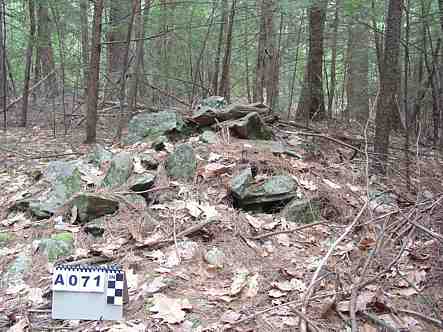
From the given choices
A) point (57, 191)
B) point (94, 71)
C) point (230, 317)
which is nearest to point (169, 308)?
point (230, 317)

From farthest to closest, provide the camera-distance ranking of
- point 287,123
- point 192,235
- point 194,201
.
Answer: point 287,123, point 194,201, point 192,235

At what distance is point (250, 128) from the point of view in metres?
5.42

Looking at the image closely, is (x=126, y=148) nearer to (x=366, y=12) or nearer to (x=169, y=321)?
(x=169, y=321)

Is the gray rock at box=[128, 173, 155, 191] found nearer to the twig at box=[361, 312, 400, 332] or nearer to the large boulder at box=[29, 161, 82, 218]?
the large boulder at box=[29, 161, 82, 218]

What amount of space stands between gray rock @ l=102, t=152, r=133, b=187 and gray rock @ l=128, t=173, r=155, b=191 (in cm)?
9

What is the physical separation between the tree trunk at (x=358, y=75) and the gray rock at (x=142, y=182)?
5.82 m

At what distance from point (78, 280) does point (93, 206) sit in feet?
3.92

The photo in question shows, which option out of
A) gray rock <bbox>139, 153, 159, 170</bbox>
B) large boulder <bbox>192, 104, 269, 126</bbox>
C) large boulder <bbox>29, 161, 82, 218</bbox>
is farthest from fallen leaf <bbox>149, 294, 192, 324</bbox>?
large boulder <bbox>192, 104, 269, 126</bbox>

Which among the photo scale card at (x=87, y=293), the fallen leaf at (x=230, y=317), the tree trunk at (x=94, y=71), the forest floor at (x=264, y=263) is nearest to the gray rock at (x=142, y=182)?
the forest floor at (x=264, y=263)

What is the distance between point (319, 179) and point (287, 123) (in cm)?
193

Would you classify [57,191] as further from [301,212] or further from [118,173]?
[301,212]

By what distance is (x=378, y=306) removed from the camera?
2.74 metres

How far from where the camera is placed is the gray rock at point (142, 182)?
4.18 m

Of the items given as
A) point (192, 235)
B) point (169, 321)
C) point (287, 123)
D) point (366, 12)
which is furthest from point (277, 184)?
Result: point (366, 12)
